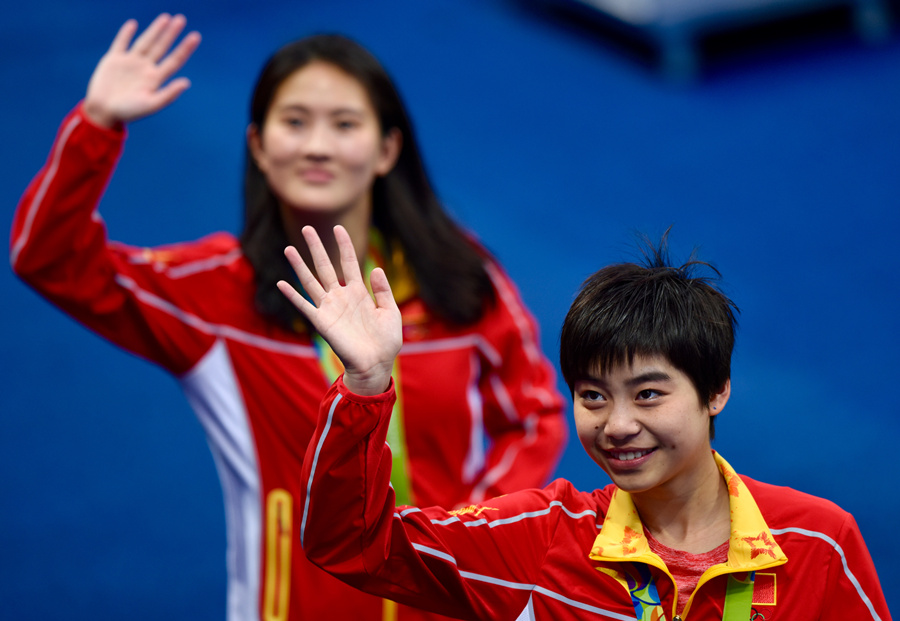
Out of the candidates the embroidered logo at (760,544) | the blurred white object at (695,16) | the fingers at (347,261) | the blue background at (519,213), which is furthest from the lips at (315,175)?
the blurred white object at (695,16)

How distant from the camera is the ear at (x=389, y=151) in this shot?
267 centimetres

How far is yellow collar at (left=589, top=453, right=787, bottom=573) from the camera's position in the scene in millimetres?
1635

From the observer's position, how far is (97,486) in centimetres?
436

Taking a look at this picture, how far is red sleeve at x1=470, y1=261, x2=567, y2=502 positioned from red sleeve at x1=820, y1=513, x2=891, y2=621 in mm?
932

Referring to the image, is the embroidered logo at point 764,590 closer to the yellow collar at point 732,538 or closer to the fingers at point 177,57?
the yellow collar at point 732,538

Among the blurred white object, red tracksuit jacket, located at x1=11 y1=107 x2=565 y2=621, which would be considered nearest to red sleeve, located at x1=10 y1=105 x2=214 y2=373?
red tracksuit jacket, located at x1=11 y1=107 x2=565 y2=621

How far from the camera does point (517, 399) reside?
261 centimetres

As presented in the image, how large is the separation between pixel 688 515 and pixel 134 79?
1.48 m

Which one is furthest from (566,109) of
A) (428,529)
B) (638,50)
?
(428,529)

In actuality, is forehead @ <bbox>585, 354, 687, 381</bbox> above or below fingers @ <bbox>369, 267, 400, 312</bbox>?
below

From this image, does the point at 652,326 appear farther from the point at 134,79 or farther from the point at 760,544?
the point at 134,79

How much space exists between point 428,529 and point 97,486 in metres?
3.00

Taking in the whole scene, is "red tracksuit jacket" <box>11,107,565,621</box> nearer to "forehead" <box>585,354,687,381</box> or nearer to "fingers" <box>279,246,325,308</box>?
"fingers" <box>279,246,325,308</box>

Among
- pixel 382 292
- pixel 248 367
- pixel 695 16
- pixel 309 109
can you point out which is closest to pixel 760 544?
pixel 382 292
